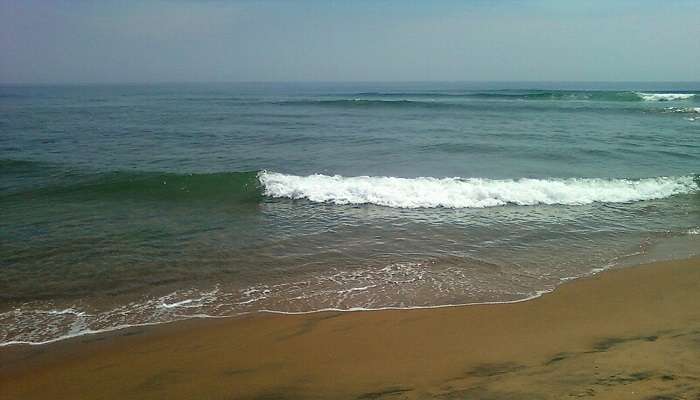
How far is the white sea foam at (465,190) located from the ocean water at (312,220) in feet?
0.21

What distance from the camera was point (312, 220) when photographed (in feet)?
33.8

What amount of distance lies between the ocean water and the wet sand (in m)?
0.51

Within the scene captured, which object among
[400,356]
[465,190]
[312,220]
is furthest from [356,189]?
[400,356]

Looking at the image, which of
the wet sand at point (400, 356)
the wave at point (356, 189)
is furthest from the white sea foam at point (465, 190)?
the wet sand at point (400, 356)

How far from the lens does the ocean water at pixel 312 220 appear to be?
6496mm

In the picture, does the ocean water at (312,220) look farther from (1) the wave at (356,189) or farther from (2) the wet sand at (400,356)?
(2) the wet sand at (400,356)

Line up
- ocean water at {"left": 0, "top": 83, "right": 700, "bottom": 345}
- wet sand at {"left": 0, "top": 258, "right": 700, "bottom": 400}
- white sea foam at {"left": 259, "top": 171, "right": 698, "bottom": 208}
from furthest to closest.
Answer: white sea foam at {"left": 259, "top": 171, "right": 698, "bottom": 208}
ocean water at {"left": 0, "top": 83, "right": 700, "bottom": 345}
wet sand at {"left": 0, "top": 258, "right": 700, "bottom": 400}

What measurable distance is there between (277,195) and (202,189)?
2.21 m

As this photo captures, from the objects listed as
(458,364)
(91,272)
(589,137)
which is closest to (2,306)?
(91,272)

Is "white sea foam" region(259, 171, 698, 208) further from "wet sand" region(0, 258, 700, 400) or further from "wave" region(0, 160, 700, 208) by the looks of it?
"wet sand" region(0, 258, 700, 400)

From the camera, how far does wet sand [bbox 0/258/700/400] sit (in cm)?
398

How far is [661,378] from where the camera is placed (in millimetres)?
3891

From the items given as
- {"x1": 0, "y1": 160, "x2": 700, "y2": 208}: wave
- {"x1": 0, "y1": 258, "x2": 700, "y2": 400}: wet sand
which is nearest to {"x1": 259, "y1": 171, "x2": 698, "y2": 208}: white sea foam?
{"x1": 0, "y1": 160, "x2": 700, "y2": 208}: wave

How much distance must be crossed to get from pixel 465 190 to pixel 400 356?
819cm
